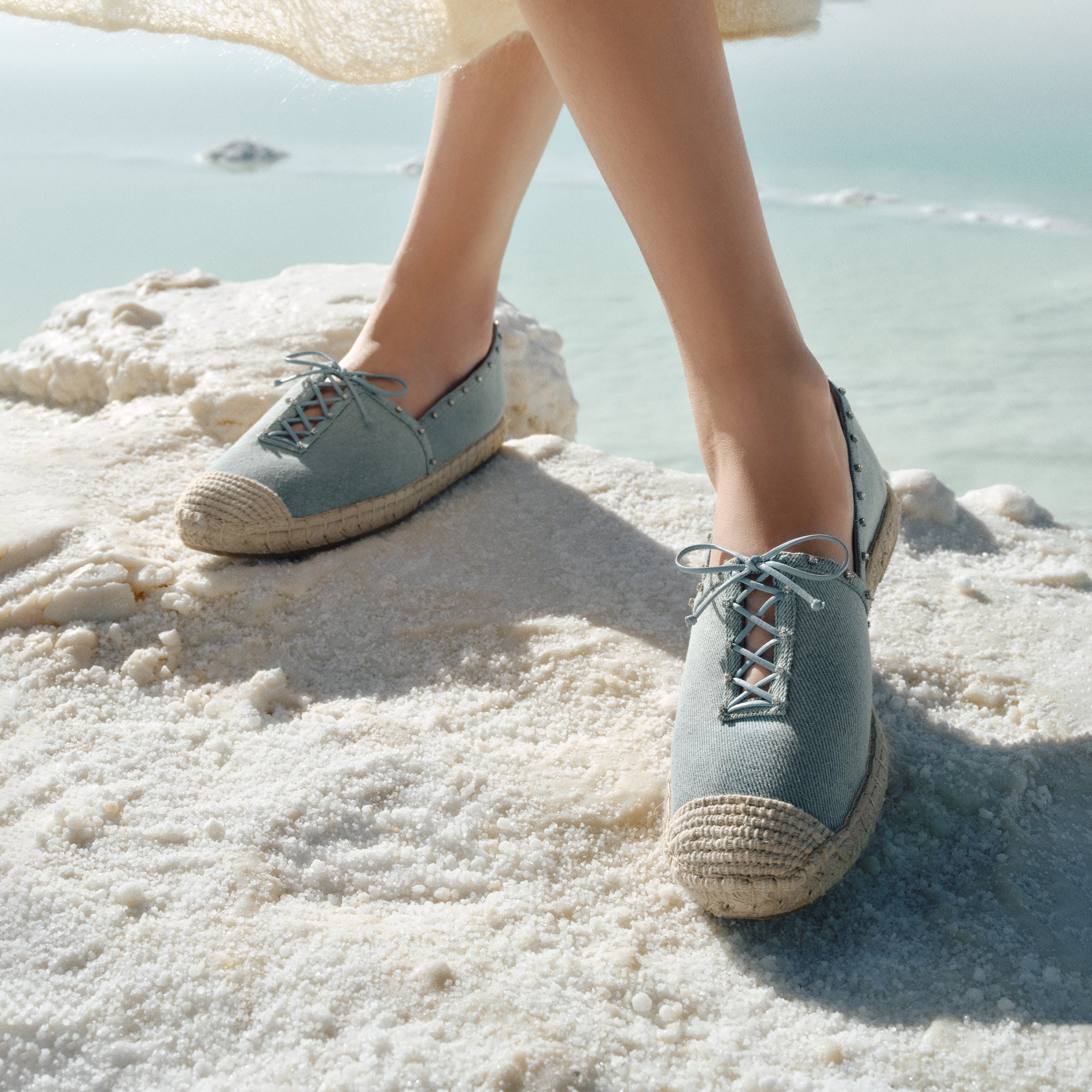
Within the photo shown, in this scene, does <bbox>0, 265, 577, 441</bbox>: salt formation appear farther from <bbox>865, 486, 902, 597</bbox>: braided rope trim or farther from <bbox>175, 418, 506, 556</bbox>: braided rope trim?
<bbox>865, 486, 902, 597</bbox>: braided rope trim

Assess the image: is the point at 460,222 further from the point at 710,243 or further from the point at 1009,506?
the point at 1009,506

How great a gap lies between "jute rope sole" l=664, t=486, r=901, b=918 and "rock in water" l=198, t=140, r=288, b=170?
5703 mm

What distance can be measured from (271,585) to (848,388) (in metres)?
1.90

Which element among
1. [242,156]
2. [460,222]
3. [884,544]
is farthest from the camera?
[242,156]

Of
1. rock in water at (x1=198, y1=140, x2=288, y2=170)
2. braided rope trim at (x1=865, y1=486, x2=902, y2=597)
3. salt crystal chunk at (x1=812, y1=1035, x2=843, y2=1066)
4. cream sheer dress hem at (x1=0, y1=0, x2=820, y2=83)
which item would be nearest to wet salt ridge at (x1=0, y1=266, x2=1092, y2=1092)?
salt crystal chunk at (x1=812, y1=1035, x2=843, y2=1066)

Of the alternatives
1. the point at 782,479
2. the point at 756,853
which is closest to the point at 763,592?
the point at 782,479

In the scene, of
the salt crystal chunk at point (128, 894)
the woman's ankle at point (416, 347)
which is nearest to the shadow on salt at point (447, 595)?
the woman's ankle at point (416, 347)

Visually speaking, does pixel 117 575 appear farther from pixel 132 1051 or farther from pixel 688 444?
pixel 688 444

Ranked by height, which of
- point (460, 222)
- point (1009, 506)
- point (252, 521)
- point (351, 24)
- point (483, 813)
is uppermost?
point (351, 24)

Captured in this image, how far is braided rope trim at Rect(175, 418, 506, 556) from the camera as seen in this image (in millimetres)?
1100

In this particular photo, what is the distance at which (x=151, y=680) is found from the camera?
97cm

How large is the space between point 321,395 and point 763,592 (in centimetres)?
63

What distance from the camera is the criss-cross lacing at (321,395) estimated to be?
118 cm

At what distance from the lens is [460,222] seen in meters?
1.22
